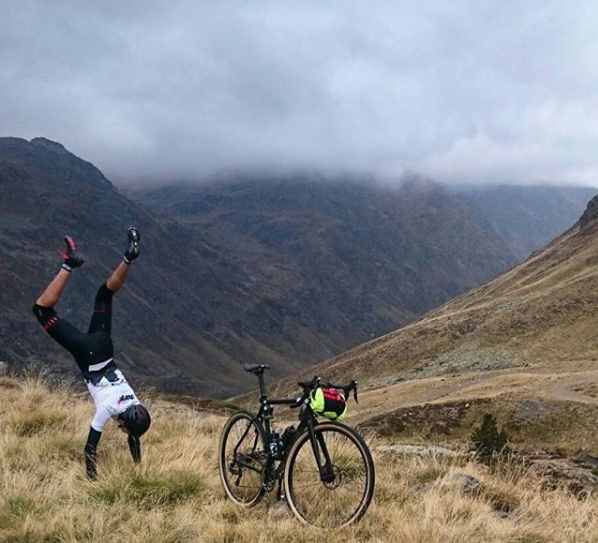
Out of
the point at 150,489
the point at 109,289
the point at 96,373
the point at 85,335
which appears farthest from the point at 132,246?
the point at 150,489

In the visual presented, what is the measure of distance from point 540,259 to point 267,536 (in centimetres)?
17172

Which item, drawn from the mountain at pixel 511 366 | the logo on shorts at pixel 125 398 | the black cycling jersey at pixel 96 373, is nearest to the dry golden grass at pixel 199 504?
the black cycling jersey at pixel 96 373

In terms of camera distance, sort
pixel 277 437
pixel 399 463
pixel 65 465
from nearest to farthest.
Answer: pixel 277 437 < pixel 65 465 < pixel 399 463

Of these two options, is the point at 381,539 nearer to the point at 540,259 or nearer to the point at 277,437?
the point at 277,437

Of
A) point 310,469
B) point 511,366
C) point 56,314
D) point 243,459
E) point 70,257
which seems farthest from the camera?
point 511,366

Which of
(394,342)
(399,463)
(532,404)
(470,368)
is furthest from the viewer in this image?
(394,342)

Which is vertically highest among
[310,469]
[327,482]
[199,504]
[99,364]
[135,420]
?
[99,364]

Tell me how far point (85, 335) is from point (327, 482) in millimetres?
3818

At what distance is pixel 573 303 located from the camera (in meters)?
102

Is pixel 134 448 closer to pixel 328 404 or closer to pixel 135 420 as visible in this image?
pixel 135 420

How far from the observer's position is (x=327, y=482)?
6.62m

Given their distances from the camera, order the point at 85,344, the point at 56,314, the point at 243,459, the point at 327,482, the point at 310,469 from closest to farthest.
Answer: the point at 327,482 < the point at 310,469 < the point at 243,459 < the point at 85,344 < the point at 56,314

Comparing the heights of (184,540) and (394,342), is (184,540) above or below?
above

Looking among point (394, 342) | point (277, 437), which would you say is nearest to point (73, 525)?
point (277, 437)
